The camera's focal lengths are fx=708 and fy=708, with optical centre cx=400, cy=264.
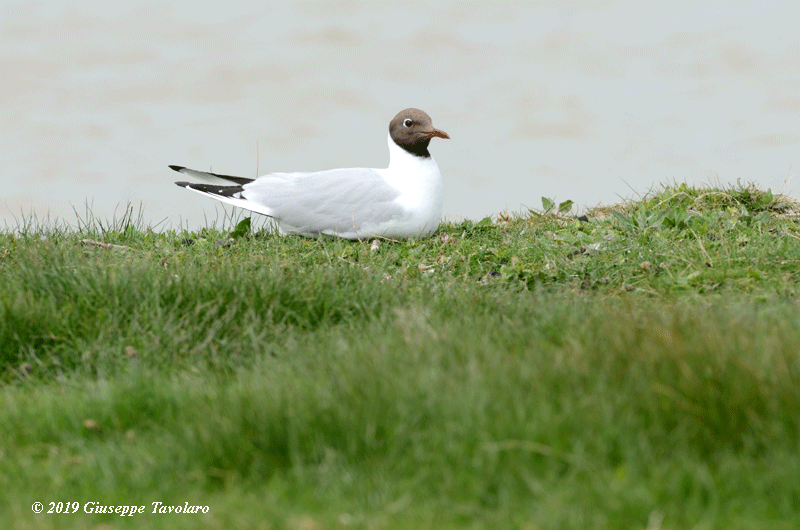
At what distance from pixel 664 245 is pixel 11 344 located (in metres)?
5.52

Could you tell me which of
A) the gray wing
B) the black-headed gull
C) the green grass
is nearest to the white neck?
the black-headed gull

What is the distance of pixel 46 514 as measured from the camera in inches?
111

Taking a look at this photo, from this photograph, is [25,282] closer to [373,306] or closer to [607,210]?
[373,306]

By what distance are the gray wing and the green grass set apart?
7.06ft

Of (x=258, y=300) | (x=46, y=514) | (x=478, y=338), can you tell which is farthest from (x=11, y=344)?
(x=478, y=338)

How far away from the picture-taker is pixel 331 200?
7777 mm

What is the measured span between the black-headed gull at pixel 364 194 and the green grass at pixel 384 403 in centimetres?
217

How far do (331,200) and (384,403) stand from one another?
495cm

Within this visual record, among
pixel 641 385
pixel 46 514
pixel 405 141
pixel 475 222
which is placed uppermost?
pixel 405 141

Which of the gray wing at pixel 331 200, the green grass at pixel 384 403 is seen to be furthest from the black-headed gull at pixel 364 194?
the green grass at pixel 384 403

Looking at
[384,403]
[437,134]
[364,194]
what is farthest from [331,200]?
[384,403]

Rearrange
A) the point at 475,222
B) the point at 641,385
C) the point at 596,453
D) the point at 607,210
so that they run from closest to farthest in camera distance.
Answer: the point at 596,453
the point at 641,385
the point at 475,222
the point at 607,210

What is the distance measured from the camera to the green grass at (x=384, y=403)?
2.60m

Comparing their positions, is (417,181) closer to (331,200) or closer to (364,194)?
(364,194)
